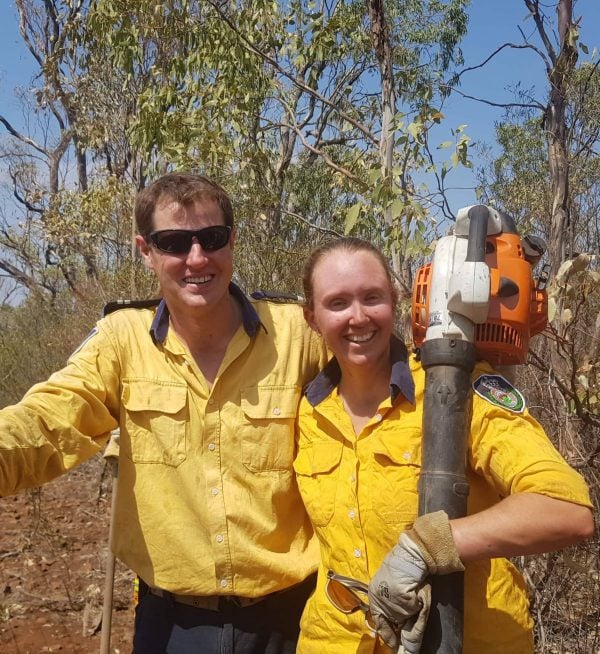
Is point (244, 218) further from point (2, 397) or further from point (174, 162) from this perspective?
point (2, 397)

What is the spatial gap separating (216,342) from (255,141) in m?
4.56

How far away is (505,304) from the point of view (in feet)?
6.15

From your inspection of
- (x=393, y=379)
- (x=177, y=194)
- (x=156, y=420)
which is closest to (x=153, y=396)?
(x=156, y=420)

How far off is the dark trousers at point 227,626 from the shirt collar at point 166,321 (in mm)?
798

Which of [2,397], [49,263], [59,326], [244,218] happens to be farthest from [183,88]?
[49,263]

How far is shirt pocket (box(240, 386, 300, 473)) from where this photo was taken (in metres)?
2.27

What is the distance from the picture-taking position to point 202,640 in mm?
2271

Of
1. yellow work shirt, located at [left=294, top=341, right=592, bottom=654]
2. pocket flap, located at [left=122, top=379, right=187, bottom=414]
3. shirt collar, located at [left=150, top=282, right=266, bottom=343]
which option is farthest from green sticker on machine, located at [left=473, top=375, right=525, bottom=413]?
pocket flap, located at [left=122, top=379, right=187, bottom=414]

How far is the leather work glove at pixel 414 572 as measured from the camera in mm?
1667

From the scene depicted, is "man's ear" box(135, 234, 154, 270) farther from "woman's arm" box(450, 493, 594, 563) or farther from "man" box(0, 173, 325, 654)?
"woman's arm" box(450, 493, 594, 563)

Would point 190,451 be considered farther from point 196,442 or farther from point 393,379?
point 393,379

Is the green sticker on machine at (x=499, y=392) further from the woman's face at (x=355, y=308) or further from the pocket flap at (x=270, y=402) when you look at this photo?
the pocket flap at (x=270, y=402)

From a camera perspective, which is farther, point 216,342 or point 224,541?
point 216,342

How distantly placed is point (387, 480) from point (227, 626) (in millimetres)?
725
